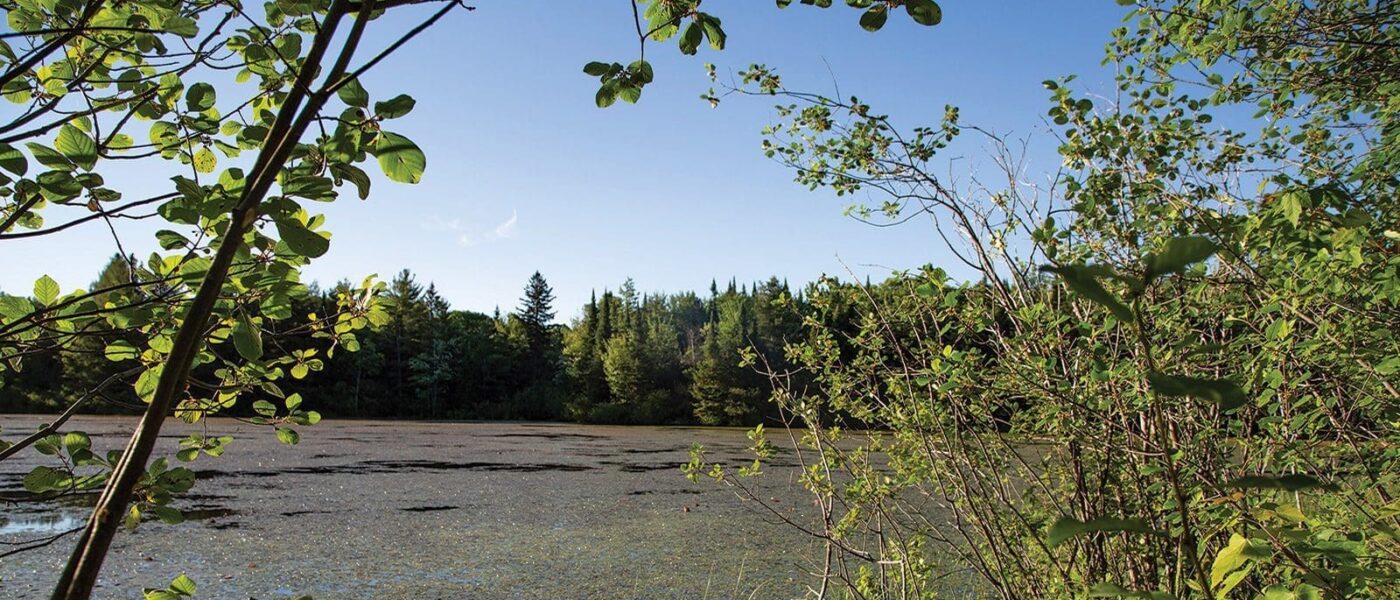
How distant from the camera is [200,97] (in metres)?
0.76

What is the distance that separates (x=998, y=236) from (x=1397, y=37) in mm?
1085

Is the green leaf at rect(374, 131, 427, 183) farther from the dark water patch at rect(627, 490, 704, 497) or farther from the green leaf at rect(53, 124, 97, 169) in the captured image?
the dark water patch at rect(627, 490, 704, 497)

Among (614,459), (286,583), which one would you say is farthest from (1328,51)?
(614,459)

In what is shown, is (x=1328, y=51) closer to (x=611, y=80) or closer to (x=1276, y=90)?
(x=1276, y=90)

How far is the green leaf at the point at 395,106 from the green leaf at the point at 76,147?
307mm

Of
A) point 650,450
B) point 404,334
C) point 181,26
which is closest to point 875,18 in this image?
point 181,26

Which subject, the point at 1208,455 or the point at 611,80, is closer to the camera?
the point at 611,80

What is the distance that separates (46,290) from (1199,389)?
3.23ft

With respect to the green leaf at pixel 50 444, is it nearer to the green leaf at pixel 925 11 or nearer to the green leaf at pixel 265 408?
the green leaf at pixel 265 408

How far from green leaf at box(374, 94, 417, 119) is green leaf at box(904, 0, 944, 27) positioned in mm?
360

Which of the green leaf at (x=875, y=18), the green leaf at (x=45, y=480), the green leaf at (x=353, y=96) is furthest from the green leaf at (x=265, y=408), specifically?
the green leaf at (x=875, y=18)

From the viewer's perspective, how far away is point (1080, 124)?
1.86 metres

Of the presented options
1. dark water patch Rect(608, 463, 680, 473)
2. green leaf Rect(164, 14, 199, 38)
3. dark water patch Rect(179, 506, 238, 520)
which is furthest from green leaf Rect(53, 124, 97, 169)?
dark water patch Rect(608, 463, 680, 473)

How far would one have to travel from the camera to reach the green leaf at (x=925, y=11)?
0.54 meters
